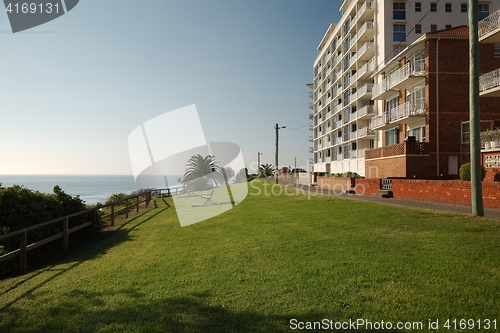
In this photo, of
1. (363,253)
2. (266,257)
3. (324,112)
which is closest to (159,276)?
(266,257)

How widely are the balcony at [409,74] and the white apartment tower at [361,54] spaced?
10751 mm

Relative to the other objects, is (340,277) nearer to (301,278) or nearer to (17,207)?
(301,278)

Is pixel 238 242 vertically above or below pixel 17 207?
below

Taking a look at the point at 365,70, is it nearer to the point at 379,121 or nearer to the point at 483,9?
the point at 379,121

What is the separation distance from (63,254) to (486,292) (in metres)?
9.71

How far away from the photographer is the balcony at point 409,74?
77.0 ft

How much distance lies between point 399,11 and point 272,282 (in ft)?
131

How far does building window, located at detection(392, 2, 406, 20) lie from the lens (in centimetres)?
3622

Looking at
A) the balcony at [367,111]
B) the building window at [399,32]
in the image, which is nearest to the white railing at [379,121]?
the balcony at [367,111]

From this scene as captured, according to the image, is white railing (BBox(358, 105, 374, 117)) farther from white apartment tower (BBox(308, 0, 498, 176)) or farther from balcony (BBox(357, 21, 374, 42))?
balcony (BBox(357, 21, 374, 42))

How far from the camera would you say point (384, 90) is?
28938 millimetres

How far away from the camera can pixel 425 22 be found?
3669cm

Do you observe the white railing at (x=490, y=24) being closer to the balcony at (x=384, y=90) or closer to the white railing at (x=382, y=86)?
the balcony at (x=384, y=90)

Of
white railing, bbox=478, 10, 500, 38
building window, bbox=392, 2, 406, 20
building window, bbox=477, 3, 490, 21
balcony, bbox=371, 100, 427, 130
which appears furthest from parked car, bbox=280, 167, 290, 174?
white railing, bbox=478, 10, 500, 38
